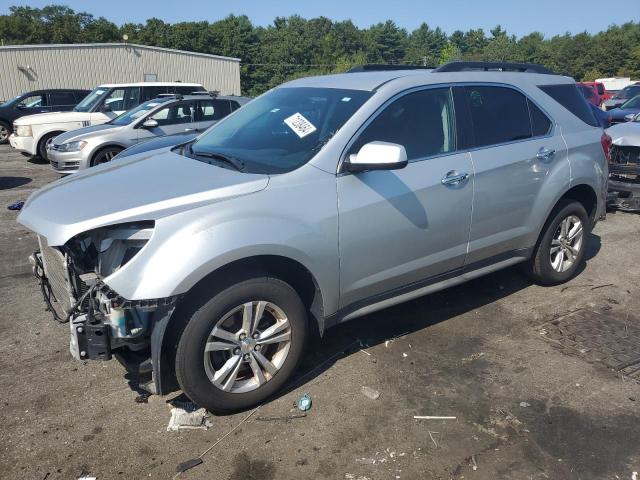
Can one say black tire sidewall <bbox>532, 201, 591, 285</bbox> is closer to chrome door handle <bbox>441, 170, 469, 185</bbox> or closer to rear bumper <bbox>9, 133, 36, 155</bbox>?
chrome door handle <bbox>441, 170, 469, 185</bbox>

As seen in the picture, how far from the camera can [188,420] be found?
10.1 feet

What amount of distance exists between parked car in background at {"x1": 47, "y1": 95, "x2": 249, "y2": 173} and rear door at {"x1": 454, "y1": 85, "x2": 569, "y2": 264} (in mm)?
6222

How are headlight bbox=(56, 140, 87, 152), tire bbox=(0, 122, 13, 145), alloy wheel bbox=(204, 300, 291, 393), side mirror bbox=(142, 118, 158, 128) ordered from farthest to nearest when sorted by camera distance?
tire bbox=(0, 122, 13, 145) → side mirror bbox=(142, 118, 158, 128) → headlight bbox=(56, 140, 87, 152) → alloy wheel bbox=(204, 300, 291, 393)

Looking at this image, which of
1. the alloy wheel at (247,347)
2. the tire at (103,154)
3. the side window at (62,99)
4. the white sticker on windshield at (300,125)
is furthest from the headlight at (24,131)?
the alloy wheel at (247,347)

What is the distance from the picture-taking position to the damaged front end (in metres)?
2.75

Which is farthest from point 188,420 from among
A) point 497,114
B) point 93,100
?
point 93,100

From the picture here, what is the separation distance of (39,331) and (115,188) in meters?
1.69

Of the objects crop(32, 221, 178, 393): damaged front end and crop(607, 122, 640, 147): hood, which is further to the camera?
crop(607, 122, 640, 147): hood

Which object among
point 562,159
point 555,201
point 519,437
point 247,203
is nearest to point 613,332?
point 555,201

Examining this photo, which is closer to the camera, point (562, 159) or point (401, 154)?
point (401, 154)

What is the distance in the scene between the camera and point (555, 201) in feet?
15.0

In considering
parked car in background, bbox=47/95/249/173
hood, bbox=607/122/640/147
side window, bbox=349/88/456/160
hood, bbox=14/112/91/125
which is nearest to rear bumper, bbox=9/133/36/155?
hood, bbox=14/112/91/125

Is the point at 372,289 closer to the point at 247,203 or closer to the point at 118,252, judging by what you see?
the point at 247,203

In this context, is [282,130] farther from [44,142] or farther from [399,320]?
[44,142]
